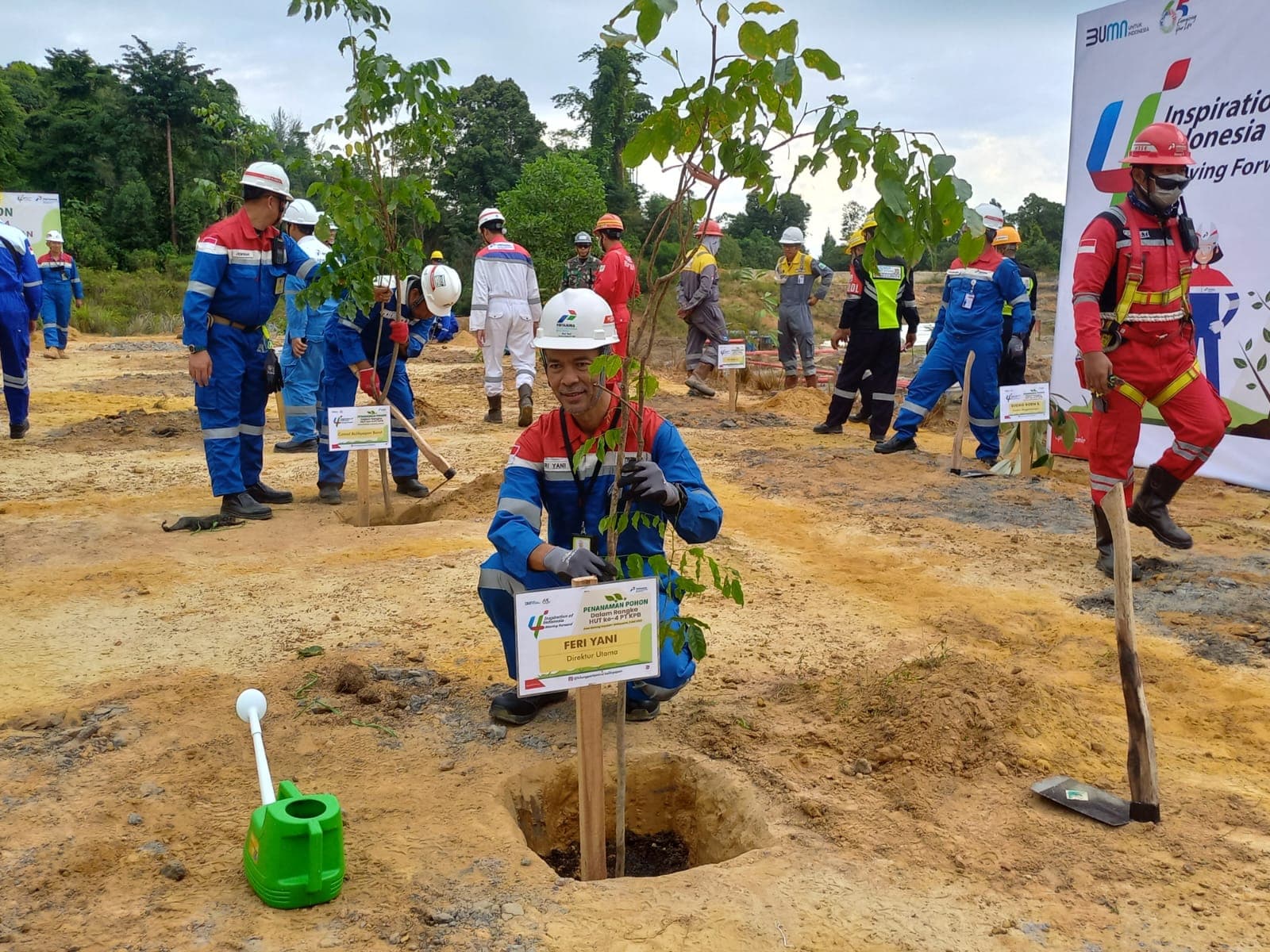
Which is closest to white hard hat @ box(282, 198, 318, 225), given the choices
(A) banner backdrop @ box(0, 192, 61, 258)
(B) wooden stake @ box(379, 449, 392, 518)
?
(B) wooden stake @ box(379, 449, 392, 518)

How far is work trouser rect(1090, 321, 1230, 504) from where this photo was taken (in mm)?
5180

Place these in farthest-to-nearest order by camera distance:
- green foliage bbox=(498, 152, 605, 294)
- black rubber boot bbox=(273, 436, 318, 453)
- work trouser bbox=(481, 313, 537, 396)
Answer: green foliage bbox=(498, 152, 605, 294)
work trouser bbox=(481, 313, 537, 396)
black rubber boot bbox=(273, 436, 318, 453)

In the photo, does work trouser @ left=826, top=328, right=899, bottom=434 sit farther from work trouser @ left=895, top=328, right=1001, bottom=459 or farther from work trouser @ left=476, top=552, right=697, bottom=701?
work trouser @ left=476, top=552, right=697, bottom=701

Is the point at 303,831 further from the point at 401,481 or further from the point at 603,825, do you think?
the point at 401,481

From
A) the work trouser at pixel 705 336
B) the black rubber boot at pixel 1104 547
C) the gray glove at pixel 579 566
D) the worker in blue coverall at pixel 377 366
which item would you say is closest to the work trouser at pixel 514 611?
the gray glove at pixel 579 566

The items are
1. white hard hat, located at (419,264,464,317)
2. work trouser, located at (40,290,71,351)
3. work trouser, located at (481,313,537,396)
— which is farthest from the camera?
work trouser, located at (40,290,71,351)

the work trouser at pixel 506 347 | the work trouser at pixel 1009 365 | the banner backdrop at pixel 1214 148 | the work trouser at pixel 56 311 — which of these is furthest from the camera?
the work trouser at pixel 56 311

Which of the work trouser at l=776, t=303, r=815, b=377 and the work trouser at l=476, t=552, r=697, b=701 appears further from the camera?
the work trouser at l=776, t=303, r=815, b=377

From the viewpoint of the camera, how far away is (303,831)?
2.49m

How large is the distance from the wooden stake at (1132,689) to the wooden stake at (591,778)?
5.07ft

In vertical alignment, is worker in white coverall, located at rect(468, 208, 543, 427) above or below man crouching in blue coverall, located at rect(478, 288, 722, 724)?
above

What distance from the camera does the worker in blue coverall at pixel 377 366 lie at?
6.70 m

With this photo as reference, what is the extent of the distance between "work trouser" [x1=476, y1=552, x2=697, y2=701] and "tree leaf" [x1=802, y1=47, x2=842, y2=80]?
172cm

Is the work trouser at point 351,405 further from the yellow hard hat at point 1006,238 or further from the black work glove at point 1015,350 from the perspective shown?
the black work glove at point 1015,350
